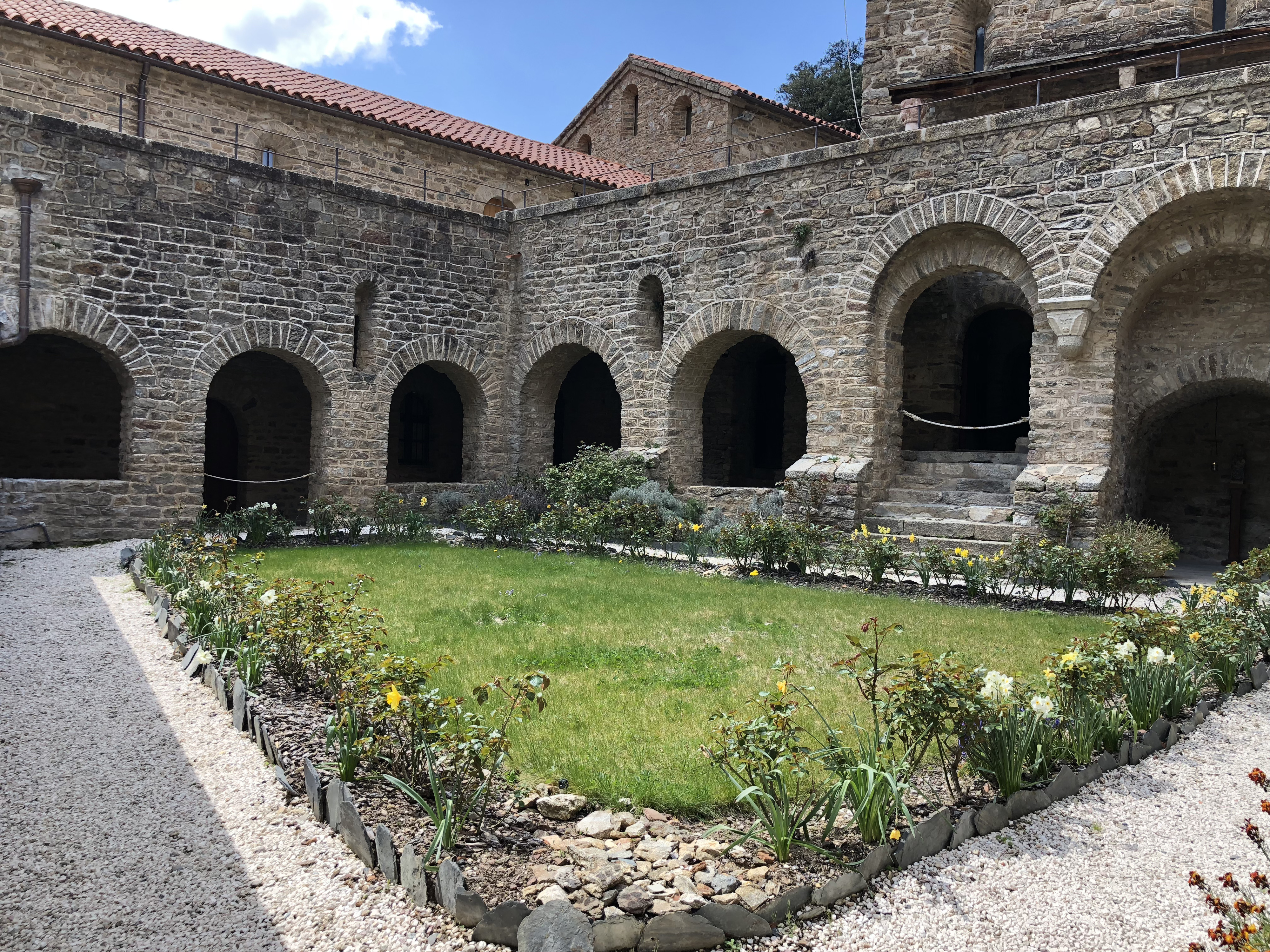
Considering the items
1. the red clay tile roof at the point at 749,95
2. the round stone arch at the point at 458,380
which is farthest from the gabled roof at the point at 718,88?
the round stone arch at the point at 458,380

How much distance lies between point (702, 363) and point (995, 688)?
10323mm

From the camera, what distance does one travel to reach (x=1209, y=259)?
35.5 feet

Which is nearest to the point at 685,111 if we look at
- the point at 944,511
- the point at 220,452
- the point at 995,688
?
the point at 220,452

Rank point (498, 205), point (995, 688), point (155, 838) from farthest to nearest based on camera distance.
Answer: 1. point (498, 205)
2. point (995, 688)
3. point (155, 838)

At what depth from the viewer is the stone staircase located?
34.9ft

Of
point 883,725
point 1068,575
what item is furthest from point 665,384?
point 883,725

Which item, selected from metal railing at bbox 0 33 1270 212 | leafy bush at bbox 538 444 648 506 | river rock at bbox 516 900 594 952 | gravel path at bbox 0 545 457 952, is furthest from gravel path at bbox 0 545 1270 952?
metal railing at bbox 0 33 1270 212

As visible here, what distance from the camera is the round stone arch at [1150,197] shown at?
9.43 meters

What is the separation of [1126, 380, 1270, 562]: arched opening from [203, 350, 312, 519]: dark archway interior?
42.5 ft

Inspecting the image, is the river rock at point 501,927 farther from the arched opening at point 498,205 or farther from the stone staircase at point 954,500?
the arched opening at point 498,205

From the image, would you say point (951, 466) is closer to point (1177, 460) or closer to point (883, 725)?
point (1177, 460)

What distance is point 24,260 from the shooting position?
35.9ft

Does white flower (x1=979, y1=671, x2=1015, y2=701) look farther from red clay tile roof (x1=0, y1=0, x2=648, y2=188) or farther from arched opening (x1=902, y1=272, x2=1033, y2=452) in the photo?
red clay tile roof (x1=0, y1=0, x2=648, y2=188)

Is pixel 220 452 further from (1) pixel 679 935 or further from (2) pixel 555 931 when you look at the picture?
(1) pixel 679 935
